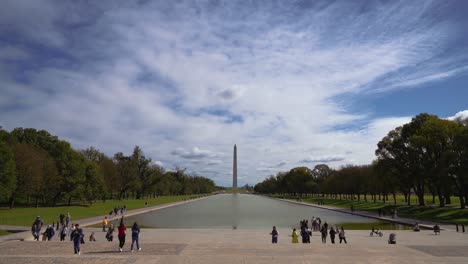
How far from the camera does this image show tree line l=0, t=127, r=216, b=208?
54438mm

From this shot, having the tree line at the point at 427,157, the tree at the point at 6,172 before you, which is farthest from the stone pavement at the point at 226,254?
the tree at the point at 6,172

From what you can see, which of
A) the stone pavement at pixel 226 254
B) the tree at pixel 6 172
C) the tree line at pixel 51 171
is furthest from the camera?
the tree line at pixel 51 171

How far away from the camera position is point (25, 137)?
248ft

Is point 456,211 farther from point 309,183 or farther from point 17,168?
point 309,183

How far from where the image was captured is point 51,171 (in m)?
62.6

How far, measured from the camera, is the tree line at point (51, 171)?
54.4 m

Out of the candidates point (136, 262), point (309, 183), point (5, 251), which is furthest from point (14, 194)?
point (309, 183)

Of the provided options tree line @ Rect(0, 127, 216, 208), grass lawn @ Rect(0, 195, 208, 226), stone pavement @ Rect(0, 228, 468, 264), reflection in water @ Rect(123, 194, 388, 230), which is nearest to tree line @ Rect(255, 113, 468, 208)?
reflection in water @ Rect(123, 194, 388, 230)

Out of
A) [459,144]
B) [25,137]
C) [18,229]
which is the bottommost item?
[18,229]

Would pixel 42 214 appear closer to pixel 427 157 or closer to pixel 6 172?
pixel 6 172

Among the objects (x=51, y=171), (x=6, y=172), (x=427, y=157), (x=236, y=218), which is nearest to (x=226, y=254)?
(x=236, y=218)

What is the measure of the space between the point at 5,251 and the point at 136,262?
24.6ft

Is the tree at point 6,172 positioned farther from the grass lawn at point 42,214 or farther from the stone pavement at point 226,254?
the stone pavement at point 226,254

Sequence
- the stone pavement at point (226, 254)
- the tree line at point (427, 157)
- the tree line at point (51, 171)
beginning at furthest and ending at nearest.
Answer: the tree line at point (51, 171)
the tree line at point (427, 157)
the stone pavement at point (226, 254)
